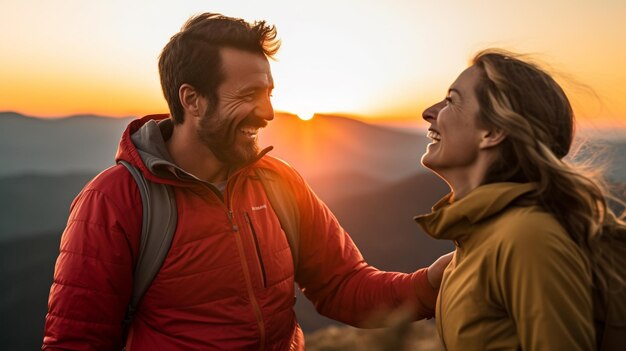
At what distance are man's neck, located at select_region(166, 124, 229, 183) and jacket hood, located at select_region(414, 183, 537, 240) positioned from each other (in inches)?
66.0

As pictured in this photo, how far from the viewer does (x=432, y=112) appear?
2.73 m

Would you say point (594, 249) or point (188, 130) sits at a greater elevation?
point (188, 130)

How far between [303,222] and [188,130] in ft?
3.51

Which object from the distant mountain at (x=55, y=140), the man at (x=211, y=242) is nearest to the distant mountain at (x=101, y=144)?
the distant mountain at (x=55, y=140)

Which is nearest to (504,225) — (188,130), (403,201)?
(188,130)

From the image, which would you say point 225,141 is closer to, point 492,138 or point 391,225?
point 492,138

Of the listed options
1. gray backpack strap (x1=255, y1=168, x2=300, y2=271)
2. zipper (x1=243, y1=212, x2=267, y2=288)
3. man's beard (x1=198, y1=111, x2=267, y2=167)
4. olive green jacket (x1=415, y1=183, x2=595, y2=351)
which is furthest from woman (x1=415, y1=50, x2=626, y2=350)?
man's beard (x1=198, y1=111, x2=267, y2=167)

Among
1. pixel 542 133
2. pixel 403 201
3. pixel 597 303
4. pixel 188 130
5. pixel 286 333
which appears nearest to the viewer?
pixel 597 303

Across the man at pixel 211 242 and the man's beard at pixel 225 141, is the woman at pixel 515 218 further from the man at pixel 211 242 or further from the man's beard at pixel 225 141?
the man's beard at pixel 225 141

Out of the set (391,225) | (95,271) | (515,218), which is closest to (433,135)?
(515,218)

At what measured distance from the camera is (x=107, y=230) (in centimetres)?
298

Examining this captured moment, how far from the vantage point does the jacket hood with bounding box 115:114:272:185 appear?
3.13m

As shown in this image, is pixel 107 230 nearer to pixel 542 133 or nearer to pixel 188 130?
pixel 188 130

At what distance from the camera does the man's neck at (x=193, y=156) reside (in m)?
3.64
